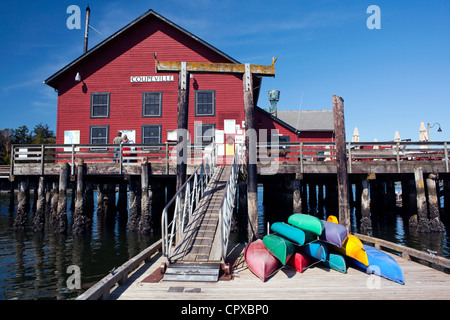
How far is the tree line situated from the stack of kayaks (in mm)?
57856

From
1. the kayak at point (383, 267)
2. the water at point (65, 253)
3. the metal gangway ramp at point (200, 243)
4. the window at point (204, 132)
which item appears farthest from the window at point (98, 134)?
the kayak at point (383, 267)

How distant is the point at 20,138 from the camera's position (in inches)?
2256

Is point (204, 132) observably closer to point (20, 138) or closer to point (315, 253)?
point (315, 253)

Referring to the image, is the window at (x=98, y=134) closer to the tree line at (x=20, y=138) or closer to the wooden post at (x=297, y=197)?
the wooden post at (x=297, y=197)

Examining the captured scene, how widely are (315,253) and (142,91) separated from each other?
1612cm

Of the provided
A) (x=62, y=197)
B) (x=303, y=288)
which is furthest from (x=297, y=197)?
(x=62, y=197)

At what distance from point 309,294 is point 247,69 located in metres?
6.99

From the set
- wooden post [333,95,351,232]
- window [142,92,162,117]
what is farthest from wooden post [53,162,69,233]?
wooden post [333,95,351,232]

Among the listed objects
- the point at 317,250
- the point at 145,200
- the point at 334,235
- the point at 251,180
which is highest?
the point at 251,180

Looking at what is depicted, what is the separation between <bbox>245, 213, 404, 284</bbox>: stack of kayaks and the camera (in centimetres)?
582

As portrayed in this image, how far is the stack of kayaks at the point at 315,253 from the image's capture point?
5824mm

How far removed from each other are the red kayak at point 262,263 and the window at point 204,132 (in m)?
12.5
